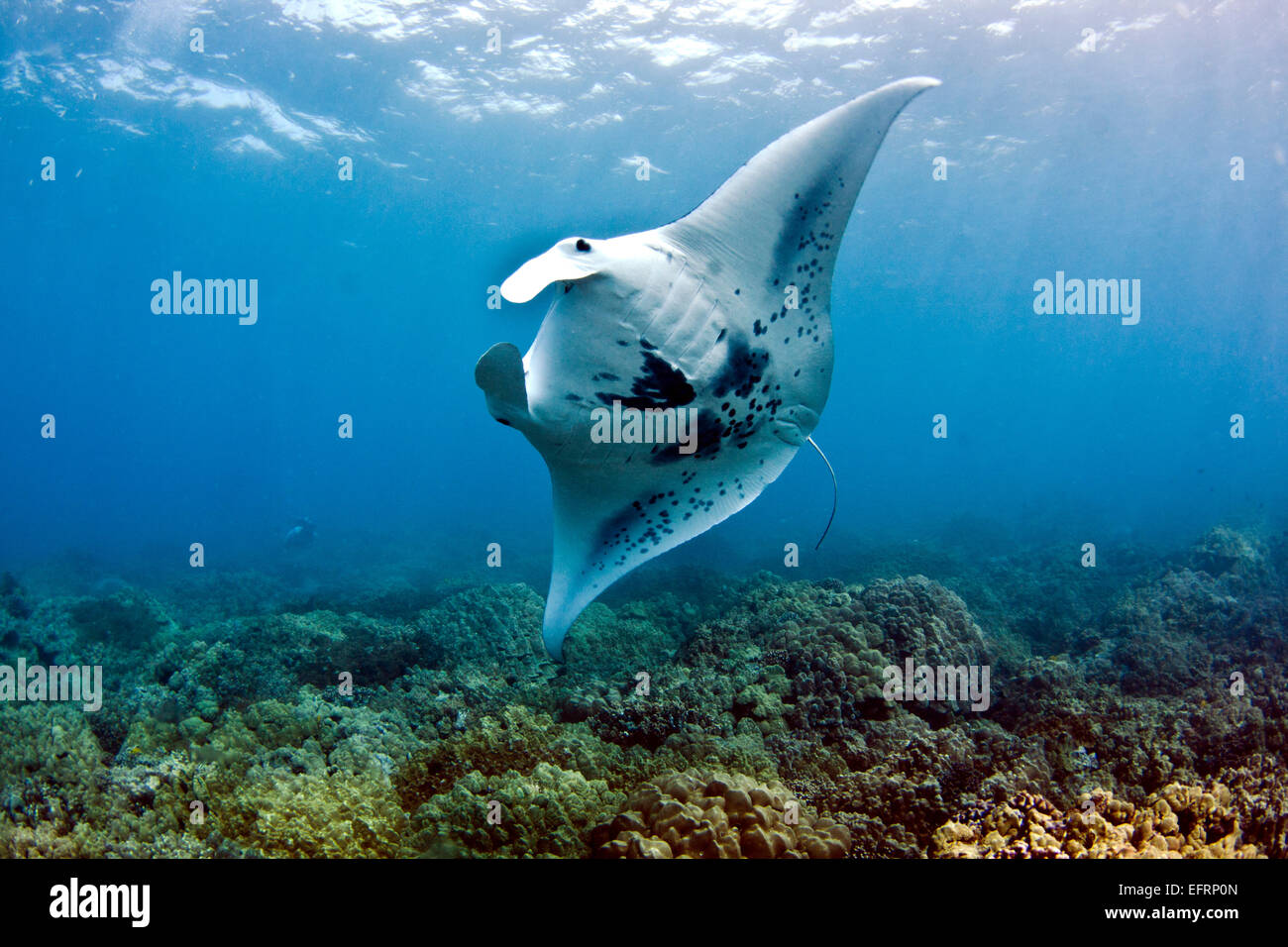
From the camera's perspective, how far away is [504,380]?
2.29 m

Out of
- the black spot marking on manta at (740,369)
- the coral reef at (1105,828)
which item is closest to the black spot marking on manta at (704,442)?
the black spot marking on manta at (740,369)

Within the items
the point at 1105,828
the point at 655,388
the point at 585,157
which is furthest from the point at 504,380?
the point at 585,157

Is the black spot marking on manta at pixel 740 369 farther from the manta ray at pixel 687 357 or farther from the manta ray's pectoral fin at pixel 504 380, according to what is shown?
the manta ray's pectoral fin at pixel 504 380

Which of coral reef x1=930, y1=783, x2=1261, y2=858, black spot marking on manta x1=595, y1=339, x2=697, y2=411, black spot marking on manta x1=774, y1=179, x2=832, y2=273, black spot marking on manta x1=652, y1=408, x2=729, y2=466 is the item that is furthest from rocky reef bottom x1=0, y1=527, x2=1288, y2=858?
black spot marking on manta x1=774, y1=179, x2=832, y2=273

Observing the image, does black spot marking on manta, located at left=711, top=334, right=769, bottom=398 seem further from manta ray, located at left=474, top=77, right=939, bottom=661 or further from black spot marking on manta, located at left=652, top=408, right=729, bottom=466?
black spot marking on manta, located at left=652, top=408, right=729, bottom=466

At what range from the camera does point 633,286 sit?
8.50 ft

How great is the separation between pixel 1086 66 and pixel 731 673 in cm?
2703

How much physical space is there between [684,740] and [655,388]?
10.7 ft

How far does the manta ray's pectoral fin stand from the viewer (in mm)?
2131

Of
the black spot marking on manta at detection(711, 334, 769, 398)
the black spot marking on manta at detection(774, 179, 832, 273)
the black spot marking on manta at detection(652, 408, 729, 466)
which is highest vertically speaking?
the black spot marking on manta at detection(774, 179, 832, 273)

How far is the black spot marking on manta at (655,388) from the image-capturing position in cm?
276

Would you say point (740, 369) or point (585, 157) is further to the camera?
point (585, 157)

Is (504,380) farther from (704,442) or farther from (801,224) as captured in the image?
(801,224)
